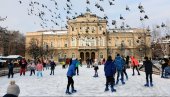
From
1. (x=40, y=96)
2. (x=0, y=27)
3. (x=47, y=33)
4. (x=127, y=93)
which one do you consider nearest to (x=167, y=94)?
(x=127, y=93)

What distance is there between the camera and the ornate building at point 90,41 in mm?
109250

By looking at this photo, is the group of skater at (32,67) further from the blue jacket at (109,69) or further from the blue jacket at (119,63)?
the blue jacket at (109,69)

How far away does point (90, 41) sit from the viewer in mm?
110750

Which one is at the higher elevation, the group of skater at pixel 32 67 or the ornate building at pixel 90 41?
the ornate building at pixel 90 41

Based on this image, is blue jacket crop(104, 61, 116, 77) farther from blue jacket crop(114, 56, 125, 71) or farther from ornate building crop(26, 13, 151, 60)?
ornate building crop(26, 13, 151, 60)

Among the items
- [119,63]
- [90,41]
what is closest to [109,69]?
[119,63]

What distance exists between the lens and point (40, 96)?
15539 mm

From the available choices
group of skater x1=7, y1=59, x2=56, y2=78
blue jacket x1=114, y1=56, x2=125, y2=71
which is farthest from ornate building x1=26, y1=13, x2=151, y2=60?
blue jacket x1=114, y1=56, x2=125, y2=71

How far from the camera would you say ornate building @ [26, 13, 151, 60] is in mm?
109250

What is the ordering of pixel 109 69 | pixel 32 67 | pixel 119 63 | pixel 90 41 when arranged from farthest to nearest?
1. pixel 90 41
2. pixel 32 67
3. pixel 119 63
4. pixel 109 69

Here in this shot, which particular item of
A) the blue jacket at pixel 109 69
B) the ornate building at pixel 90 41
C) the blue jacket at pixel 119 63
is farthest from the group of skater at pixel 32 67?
the ornate building at pixel 90 41

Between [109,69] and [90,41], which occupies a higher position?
[90,41]

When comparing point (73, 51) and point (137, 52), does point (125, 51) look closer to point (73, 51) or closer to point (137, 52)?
point (137, 52)

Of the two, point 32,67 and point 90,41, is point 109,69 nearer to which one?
point 32,67
